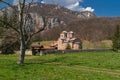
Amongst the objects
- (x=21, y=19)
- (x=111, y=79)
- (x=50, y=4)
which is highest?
(x=50, y=4)

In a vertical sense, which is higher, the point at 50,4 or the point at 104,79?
the point at 50,4

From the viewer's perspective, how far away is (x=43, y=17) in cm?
3438

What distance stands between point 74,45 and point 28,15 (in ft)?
271

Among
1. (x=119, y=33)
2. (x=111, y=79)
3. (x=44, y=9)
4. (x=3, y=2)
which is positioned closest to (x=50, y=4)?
(x=44, y=9)

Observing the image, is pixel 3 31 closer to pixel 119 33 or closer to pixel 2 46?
pixel 2 46

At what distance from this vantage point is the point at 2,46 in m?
72.9

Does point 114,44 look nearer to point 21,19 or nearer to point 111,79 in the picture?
point 21,19

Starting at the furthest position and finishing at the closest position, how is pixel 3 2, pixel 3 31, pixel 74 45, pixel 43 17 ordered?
pixel 74 45, pixel 3 31, pixel 43 17, pixel 3 2

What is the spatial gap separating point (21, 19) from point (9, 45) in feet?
143

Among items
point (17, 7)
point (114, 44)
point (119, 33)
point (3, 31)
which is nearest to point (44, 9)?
point (17, 7)

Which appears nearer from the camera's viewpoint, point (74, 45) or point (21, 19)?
point (21, 19)

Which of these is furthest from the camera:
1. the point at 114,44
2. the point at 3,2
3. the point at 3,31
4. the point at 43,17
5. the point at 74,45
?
the point at 74,45

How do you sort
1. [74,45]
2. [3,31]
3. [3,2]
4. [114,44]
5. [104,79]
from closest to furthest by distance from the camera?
[104,79] → [3,2] → [3,31] → [114,44] → [74,45]

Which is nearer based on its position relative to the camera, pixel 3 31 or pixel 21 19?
pixel 21 19
